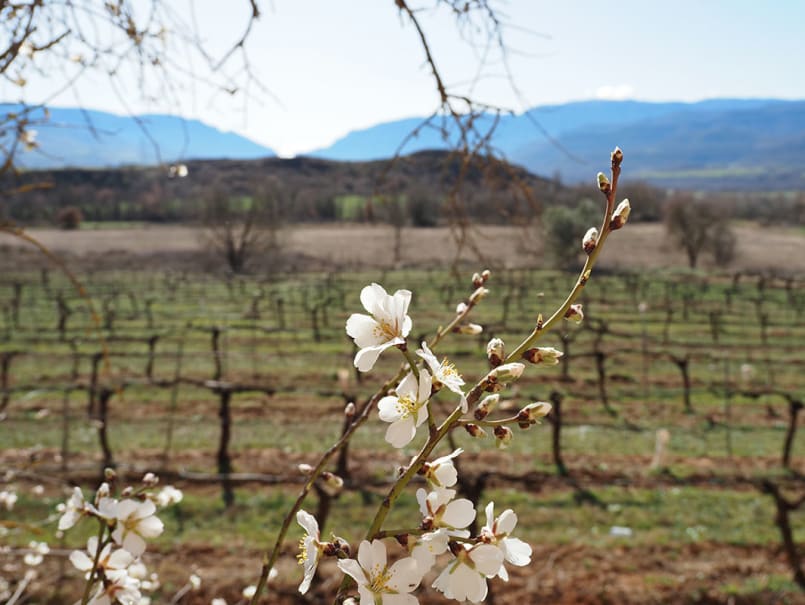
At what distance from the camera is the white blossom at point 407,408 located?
2.30 ft

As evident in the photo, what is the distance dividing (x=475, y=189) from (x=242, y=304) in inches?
970

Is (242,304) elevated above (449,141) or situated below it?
below

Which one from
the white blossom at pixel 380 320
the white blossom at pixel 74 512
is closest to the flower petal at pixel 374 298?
the white blossom at pixel 380 320

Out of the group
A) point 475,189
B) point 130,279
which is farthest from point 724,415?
point 130,279

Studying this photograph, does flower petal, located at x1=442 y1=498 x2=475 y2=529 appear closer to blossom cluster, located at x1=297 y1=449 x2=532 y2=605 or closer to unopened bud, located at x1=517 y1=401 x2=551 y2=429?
blossom cluster, located at x1=297 y1=449 x2=532 y2=605

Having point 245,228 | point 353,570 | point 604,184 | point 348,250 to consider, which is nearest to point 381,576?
point 353,570

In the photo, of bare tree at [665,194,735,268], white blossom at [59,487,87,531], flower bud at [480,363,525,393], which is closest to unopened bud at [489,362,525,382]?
flower bud at [480,363,525,393]

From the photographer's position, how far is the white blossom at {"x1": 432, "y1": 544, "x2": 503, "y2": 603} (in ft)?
2.29

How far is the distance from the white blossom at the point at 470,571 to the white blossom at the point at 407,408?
136 mm

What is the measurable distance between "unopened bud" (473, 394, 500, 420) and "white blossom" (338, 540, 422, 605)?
0.17 meters

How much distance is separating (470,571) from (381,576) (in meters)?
0.10

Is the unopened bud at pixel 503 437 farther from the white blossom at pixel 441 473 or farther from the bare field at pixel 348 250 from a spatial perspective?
the bare field at pixel 348 250

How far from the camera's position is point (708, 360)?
16.7 metres

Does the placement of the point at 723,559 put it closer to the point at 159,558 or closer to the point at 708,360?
the point at 159,558
